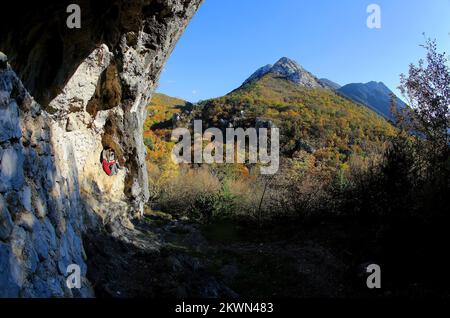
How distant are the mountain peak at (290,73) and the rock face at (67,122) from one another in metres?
40.8

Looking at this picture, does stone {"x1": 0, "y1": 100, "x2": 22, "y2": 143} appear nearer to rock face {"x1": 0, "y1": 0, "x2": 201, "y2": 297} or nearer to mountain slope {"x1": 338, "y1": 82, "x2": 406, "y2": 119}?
rock face {"x1": 0, "y1": 0, "x2": 201, "y2": 297}

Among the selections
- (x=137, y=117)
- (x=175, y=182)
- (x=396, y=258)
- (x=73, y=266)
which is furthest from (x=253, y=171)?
(x=73, y=266)

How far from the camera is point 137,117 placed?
36.9ft

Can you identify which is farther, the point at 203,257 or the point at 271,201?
the point at 271,201

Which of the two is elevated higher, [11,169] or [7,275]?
[11,169]

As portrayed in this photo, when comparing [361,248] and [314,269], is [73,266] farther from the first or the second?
[361,248]

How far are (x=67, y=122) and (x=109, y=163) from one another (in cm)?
206

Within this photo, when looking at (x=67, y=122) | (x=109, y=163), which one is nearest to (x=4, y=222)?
(x=67, y=122)

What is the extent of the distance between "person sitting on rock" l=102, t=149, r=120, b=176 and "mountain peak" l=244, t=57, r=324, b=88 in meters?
41.6

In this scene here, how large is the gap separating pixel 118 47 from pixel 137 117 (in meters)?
2.81

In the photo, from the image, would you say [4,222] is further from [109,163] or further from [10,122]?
[109,163]

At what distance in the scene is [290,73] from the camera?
5247cm

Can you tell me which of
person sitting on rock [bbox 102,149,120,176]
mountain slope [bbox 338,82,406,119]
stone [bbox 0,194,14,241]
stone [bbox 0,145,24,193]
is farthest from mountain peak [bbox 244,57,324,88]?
stone [bbox 0,194,14,241]
